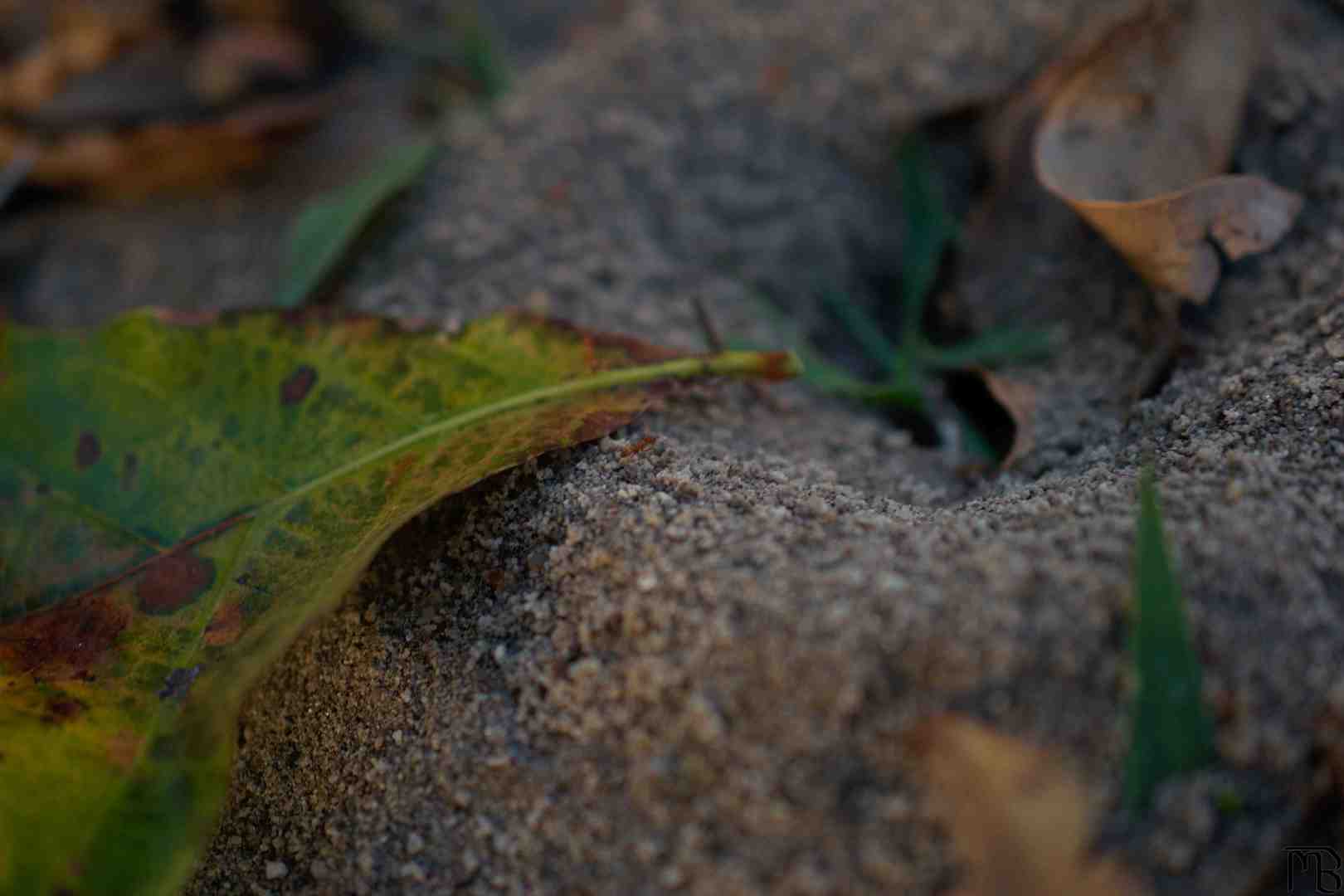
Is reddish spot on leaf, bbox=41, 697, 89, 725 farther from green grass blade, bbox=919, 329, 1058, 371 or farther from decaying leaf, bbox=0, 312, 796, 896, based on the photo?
green grass blade, bbox=919, 329, 1058, 371

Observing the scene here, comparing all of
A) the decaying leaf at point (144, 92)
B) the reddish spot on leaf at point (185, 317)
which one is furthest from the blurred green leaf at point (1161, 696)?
the decaying leaf at point (144, 92)

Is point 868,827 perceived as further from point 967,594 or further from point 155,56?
point 155,56

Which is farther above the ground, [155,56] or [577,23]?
[577,23]

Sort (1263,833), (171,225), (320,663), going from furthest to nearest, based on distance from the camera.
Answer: (171,225), (320,663), (1263,833)

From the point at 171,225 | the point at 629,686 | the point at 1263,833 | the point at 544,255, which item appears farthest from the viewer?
the point at 171,225

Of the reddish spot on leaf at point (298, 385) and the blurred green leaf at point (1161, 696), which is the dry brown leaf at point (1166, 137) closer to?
the blurred green leaf at point (1161, 696)

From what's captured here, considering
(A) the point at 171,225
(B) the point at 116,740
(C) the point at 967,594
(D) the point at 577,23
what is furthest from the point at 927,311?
(A) the point at 171,225
